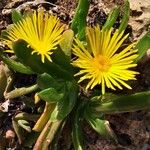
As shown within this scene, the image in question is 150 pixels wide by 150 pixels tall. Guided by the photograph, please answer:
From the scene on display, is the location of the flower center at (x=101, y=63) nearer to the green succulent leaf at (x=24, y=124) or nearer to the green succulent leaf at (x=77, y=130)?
the green succulent leaf at (x=77, y=130)

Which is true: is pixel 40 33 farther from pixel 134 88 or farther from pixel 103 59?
pixel 134 88

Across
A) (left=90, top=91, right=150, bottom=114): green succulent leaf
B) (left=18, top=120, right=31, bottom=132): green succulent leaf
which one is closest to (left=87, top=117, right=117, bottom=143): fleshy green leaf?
(left=90, top=91, right=150, bottom=114): green succulent leaf

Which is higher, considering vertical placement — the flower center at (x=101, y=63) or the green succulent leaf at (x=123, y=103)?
the flower center at (x=101, y=63)

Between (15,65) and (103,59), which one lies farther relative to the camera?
(15,65)

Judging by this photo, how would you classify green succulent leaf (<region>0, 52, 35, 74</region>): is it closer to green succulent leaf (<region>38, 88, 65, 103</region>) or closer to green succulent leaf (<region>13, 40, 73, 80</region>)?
green succulent leaf (<region>13, 40, 73, 80</region>)

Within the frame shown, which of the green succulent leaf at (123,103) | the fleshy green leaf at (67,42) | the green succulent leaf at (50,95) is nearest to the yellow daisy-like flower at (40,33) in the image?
the fleshy green leaf at (67,42)

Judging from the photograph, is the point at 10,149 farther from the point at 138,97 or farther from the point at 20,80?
the point at 138,97

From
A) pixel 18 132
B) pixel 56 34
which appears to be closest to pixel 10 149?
pixel 18 132

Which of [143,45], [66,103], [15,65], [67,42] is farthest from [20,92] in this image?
[143,45]
